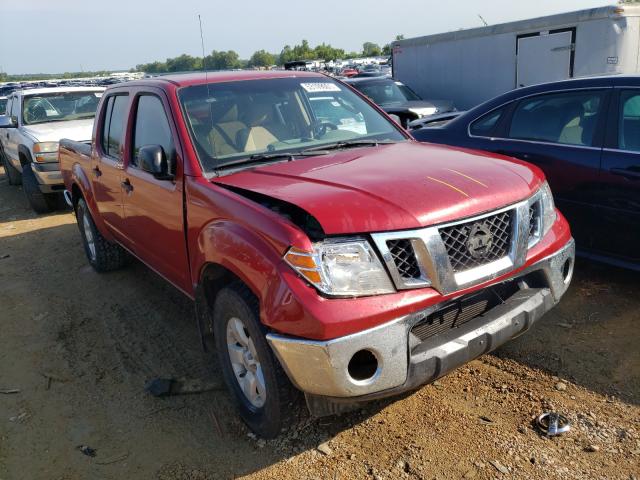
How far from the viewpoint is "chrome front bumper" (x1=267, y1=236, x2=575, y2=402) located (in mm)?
2314

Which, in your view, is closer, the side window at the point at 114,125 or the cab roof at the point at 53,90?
the side window at the point at 114,125

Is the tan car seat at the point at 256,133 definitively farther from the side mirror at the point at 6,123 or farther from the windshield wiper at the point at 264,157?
the side mirror at the point at 6,123

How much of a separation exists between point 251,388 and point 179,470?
523 millimetres

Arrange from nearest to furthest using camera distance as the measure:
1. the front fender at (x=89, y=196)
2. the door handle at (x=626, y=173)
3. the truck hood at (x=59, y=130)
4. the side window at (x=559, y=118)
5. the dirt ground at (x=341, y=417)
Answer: the dirt ground at (x=341, y=417) < the door handle at (x=626, y=173) < the side window at (x=559, y=118) < the front fender at (x=89, y=196) < the truck hood at (x=59, y=130)

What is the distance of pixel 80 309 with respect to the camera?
4.95 m

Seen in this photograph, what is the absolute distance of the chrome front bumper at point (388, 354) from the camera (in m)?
2.31

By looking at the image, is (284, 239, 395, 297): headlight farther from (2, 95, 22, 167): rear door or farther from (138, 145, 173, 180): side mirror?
(2, 95, 22, 167): rear door

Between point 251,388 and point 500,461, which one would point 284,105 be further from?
point 500,461

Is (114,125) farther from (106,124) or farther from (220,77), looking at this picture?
(220,77)

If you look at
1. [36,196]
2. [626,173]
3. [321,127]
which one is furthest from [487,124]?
[36,196]

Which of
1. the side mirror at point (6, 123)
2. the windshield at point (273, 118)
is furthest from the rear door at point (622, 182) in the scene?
the side mirror at point (6, 123)

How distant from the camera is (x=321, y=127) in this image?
12.9 feet

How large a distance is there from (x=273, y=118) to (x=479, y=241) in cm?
178

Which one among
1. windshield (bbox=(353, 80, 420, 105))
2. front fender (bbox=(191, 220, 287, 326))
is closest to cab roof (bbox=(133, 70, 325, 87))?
front fender (bbox=(191, 220, 287, 326))
